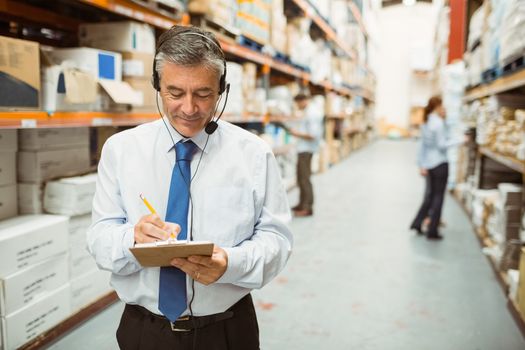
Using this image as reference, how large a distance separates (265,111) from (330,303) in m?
2.91

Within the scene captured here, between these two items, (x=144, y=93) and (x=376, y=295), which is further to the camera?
(x=376, y=295)

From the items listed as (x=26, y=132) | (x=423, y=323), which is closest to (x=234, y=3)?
(x=26, y=132)

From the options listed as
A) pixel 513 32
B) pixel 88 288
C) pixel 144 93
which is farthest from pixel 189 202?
pixel 513 32

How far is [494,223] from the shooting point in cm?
406

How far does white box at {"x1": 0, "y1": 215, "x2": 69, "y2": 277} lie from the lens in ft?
6.93

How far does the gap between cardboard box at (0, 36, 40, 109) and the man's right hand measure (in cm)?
133

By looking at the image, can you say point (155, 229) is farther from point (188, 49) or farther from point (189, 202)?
point (188, 49)

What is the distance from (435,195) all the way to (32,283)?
3.80 meters

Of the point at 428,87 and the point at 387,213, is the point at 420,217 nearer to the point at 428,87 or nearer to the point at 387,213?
the point at 387,213

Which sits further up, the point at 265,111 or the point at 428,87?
the point at 428,87

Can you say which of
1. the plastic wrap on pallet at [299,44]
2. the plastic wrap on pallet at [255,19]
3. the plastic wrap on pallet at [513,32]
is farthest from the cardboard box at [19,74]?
the plastic wrap on pallet at [299,44]

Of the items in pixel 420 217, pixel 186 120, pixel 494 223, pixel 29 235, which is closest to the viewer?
pixel 186 120

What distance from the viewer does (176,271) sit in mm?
1241

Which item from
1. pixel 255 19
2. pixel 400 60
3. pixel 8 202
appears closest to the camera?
pixel 8 202
